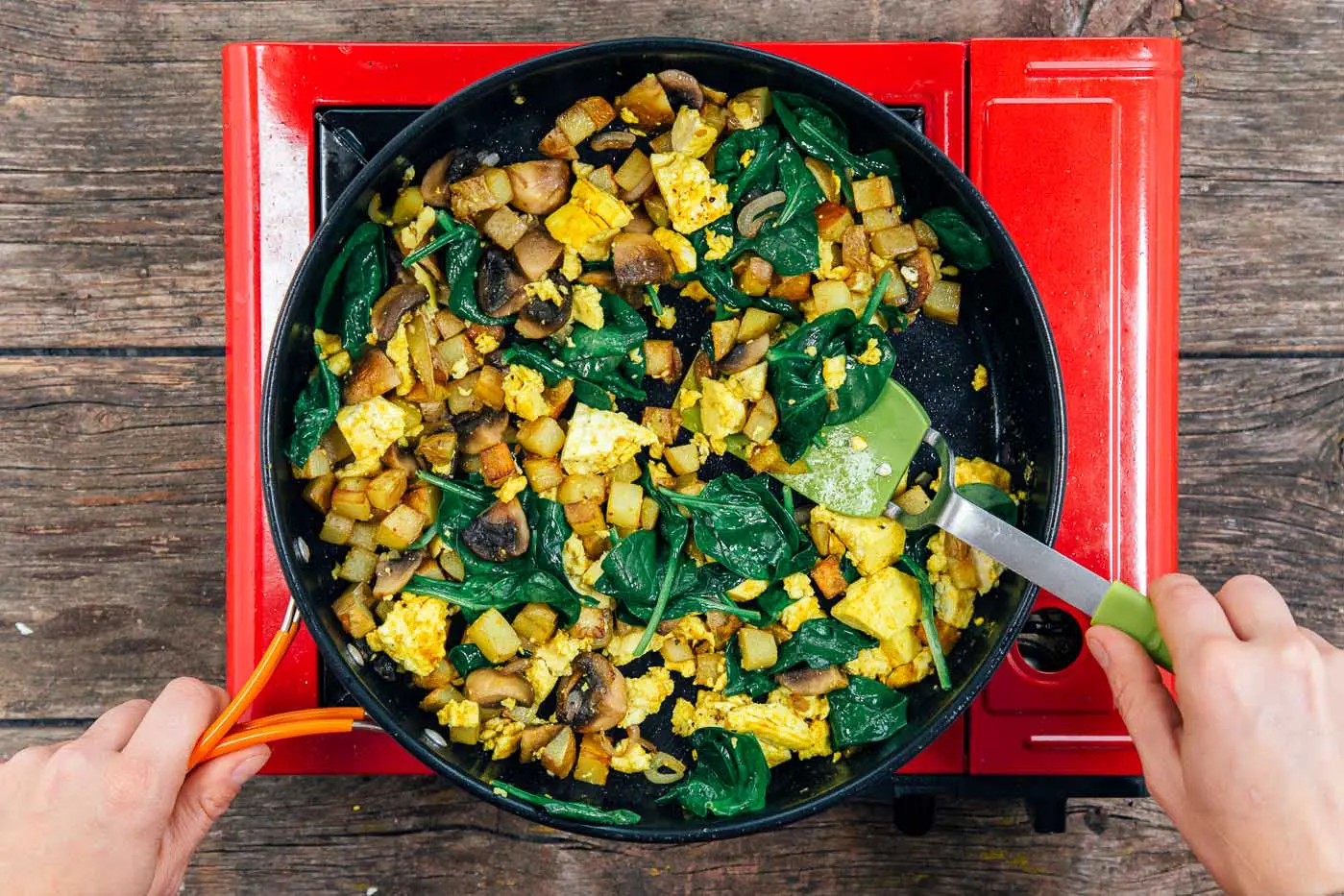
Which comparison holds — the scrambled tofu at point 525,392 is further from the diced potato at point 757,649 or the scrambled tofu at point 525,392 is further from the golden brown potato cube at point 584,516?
the diced potato at point 757,649

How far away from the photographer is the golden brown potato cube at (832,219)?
1.34 m

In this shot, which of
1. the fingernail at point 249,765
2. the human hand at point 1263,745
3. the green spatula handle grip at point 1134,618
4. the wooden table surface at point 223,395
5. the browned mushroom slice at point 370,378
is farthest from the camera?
the wooden table surface at point 223,395

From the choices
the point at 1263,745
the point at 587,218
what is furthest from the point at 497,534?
the point at 1263,745

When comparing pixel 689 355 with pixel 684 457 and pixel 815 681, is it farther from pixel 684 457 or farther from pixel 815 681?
pixel 815 681

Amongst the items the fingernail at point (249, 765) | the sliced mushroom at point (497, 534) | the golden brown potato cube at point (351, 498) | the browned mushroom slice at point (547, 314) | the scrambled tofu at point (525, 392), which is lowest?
the fingernail at point (249, 765)

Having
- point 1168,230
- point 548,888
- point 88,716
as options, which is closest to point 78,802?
point 88,716

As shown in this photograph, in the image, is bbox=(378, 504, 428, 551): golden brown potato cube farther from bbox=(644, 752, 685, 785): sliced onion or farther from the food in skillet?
bbox=(644, 752, 685, 785): sliced onion

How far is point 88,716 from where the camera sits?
1581 mm

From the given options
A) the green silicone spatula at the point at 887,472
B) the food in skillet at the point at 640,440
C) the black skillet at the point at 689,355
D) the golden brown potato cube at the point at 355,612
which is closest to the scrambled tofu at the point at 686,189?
the food in skillet at the point at 640,440

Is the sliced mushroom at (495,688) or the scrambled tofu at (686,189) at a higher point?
the scrambled tofu at (686,189)

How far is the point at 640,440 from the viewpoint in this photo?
1.36 m

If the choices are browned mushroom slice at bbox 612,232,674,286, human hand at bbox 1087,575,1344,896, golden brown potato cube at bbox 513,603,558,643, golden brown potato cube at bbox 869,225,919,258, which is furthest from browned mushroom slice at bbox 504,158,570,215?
human hand at bbox 1087,575,1344,896

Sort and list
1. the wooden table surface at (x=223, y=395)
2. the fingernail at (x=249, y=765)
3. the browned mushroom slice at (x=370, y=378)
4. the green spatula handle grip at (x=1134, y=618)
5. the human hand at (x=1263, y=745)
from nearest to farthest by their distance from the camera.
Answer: the human hand at (x=1263, y=745), the green spatula handle grip at (x=1134, y=618), the fingernail at (x=249, y=765), the browned mushroom slice at (x=370, y=378), the wooden table surface at (x=223, y=395)

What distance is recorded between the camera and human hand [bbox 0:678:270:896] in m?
1.14
